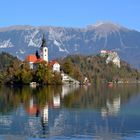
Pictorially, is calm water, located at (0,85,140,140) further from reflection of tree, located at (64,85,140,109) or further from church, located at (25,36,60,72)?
church, located at (25,36,60,72)

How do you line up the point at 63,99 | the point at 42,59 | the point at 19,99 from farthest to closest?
the point at 42,59 < the point at 63,99 < the point at 19,99

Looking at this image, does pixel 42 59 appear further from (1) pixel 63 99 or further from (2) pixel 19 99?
(2) pixel 19 99

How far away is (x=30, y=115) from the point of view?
45.0m

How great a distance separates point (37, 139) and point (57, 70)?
124353 mm

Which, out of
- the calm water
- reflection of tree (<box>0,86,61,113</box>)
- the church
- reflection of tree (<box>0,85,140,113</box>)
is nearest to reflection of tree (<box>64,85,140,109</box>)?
reflection of tree (<box>0,85,140,113</box>)

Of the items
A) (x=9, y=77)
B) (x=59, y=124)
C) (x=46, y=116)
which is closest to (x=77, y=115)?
(x=46, y=116)

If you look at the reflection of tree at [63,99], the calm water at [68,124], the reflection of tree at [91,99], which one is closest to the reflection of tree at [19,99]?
the reflection of tree at [63,99]

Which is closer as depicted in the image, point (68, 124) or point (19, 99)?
point (68, 124)

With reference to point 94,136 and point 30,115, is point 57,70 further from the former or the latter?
point 94,136

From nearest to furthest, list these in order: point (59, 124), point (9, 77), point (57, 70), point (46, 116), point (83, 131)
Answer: point (83, 131)
point (59, 124)
point (46, 116)
point (9, 77)
point (57, 70)

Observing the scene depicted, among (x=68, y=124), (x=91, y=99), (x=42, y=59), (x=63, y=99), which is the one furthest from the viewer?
(x=42, y=59)

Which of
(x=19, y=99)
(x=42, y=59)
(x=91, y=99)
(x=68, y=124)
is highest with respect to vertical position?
(x=42, y=59)

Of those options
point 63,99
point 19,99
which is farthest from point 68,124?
point 63,99

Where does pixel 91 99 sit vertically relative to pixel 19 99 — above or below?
below
